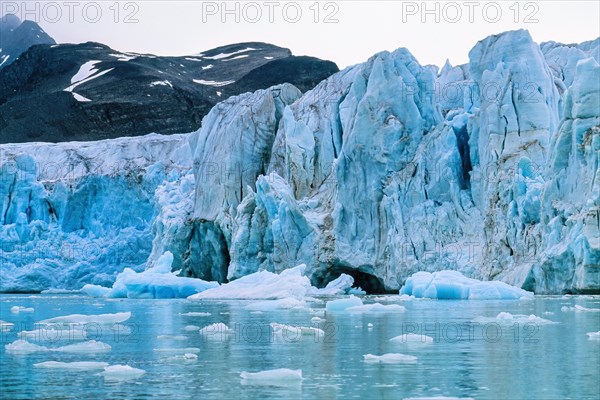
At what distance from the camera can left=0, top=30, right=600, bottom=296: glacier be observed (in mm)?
22234

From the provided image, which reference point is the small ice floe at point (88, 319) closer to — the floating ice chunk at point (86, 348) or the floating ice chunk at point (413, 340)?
the floating ice chunk at point (86, 348)

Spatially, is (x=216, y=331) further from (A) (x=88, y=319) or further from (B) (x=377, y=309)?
(B) (x=377, y=309)

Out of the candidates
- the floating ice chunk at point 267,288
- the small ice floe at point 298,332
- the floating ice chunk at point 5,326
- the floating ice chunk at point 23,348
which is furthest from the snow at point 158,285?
the floating ice chunk at point 23,348

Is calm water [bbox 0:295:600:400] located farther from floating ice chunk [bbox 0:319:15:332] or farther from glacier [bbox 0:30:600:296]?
glacier [bbox 0:30:600:296]

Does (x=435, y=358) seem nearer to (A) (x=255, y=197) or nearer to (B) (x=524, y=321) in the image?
(B) (x=524, y=321)

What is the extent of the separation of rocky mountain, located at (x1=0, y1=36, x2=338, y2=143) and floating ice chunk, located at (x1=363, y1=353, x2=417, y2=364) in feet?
168

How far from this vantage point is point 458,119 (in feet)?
91.7

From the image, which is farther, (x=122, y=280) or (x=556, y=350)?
(x=122, y=280)

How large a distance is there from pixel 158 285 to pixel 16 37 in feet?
223

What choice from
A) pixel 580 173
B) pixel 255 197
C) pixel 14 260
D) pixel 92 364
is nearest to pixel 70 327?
pixel 92 364

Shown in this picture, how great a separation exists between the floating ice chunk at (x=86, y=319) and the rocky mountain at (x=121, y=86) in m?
45.3

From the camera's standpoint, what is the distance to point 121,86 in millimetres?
63000

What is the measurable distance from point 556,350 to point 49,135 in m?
52.5

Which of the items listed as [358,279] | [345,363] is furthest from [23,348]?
[358,279]
